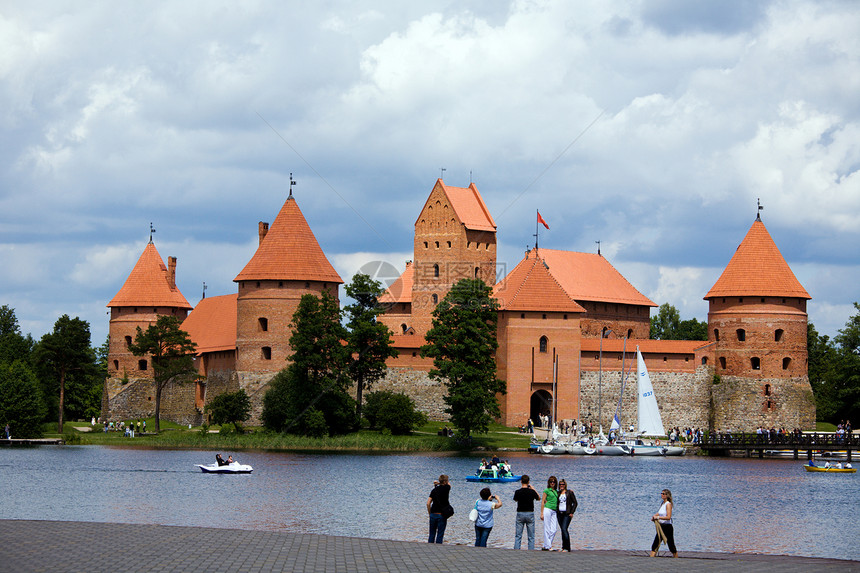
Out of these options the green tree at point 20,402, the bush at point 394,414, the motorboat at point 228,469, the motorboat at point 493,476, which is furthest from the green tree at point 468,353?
the green tree at point 20,402

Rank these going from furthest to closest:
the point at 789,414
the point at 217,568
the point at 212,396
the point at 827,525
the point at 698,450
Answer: the point at 212,396 < the point at 789,414 < the point at 698,450 < the point at 827,525 < the point at 217,568

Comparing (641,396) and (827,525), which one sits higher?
(641,396)

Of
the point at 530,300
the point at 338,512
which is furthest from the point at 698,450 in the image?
the point at 338,512

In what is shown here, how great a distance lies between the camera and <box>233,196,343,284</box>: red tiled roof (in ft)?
183

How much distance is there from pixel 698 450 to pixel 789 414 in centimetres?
679

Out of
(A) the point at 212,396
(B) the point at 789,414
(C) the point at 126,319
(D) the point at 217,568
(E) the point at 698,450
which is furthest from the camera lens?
(C) the point at 126,319

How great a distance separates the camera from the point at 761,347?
5606 cm

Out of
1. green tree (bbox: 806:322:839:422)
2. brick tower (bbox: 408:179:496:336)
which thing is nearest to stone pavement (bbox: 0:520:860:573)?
brick tower (bbox: 408:179:496:336)

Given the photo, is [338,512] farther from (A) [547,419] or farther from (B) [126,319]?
(B) [126,319]

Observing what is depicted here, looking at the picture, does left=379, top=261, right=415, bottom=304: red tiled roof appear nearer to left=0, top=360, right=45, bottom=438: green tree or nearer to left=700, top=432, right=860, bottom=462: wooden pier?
left=0, top=360, right=45, bottom=438: green tree

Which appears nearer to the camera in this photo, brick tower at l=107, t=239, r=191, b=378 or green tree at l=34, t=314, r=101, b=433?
green tree at l=34, t=314, r=101, b=433

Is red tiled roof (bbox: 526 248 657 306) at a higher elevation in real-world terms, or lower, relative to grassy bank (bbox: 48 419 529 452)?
higher

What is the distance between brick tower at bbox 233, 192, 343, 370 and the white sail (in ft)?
52.1

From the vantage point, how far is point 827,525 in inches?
1075
